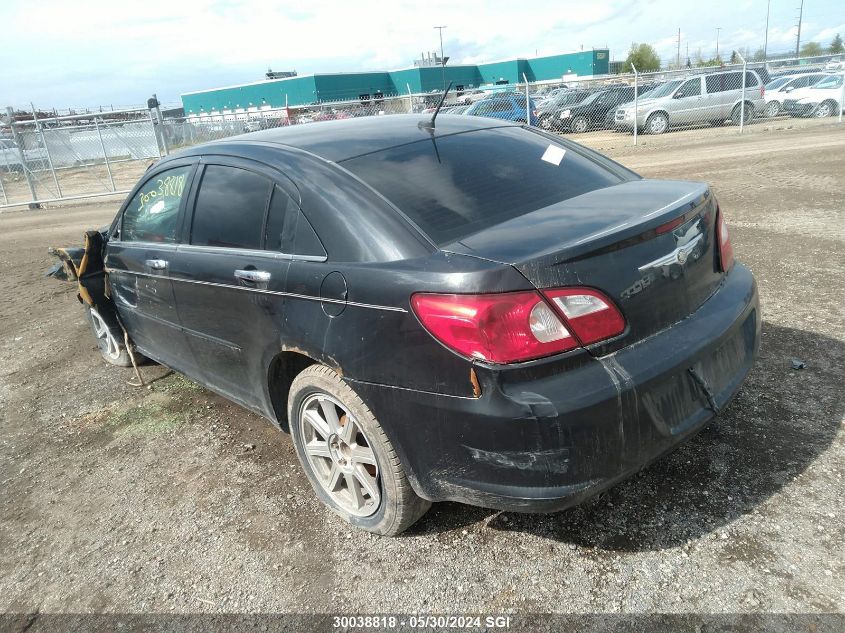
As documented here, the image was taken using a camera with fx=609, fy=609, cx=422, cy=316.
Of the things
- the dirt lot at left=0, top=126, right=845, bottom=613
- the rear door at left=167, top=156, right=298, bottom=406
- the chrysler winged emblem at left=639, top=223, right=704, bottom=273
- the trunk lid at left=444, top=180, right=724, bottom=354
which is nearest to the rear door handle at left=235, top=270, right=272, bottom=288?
the rear door at left=167, top=156, right=298, bottom=406

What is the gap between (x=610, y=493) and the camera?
8.97 feet

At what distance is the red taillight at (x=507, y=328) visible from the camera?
6.58ft

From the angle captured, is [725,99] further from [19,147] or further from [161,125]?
[19,147]

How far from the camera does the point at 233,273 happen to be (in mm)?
2932

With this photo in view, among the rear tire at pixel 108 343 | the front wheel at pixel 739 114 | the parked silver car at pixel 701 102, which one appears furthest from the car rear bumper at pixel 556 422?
the front wheel at pixel 739 114

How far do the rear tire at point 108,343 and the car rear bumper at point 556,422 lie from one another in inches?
124

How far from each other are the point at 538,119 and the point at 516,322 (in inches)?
807

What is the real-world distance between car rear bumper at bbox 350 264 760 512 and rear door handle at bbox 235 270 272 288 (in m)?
0.76

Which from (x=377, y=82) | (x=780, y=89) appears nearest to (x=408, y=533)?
(x=780, y=89)

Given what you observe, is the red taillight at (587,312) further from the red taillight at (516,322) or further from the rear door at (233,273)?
the rear door at (233,273)

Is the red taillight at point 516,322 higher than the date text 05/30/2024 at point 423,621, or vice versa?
the red taillight at point 516,322

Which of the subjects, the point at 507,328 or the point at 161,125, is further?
the point at 161,125

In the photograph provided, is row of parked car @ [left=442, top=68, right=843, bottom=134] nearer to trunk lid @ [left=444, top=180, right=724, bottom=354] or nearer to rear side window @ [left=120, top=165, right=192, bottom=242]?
rear side window @ [left=120, top=165, right=192, bottom=242]

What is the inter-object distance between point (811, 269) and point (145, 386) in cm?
555
